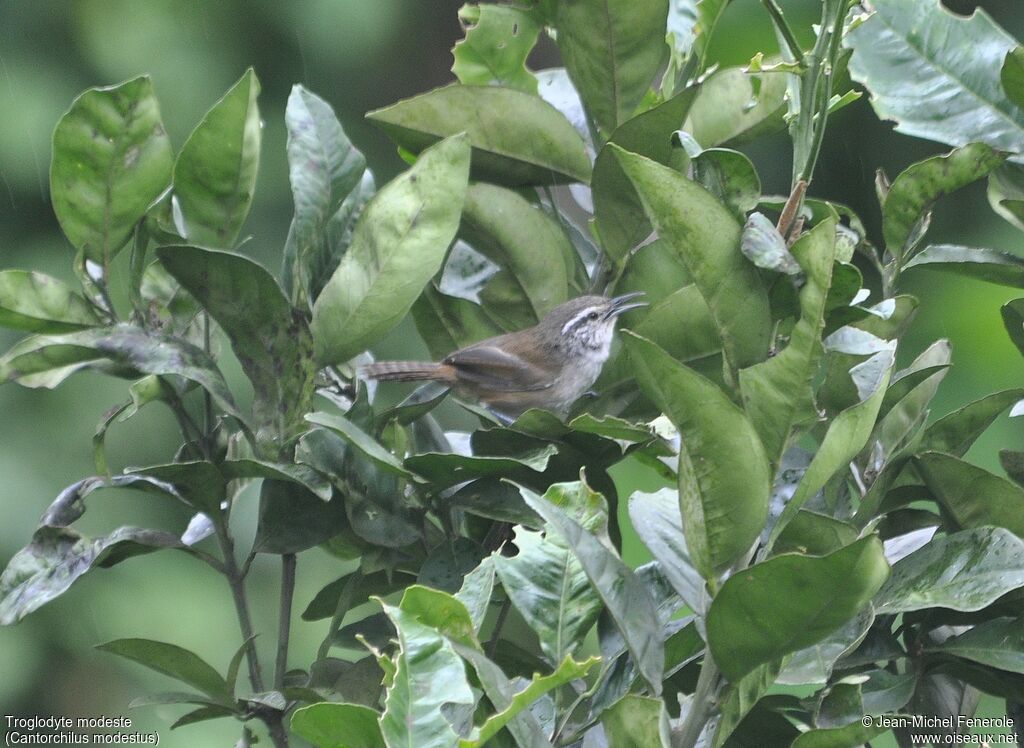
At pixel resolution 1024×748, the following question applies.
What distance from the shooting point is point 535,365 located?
384cm

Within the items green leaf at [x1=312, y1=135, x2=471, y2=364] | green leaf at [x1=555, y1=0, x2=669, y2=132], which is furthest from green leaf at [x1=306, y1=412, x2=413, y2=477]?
green leaf at [x1=555, y1=0, x2=669, y2=132]

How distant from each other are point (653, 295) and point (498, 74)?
517 mm

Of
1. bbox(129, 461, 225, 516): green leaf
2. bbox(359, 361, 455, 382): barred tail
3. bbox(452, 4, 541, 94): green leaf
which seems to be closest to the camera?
bbox(129, 461, 225, 516): green leaf

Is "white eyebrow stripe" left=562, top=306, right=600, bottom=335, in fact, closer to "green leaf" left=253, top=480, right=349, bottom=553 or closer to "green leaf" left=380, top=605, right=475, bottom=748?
"green leaf" left=253, top=480, right=349, bottom=553

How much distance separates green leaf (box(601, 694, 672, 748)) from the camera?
979mm

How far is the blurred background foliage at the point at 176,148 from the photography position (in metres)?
3.38

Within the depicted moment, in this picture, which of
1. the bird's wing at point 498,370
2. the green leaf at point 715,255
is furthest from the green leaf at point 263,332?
the bird's wing at point 498,370

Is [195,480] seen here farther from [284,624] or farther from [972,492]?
[972,492]

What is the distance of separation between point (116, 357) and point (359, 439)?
1.18 ft

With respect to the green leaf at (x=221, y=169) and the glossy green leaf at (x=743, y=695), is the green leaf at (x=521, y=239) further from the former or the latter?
the glossy green leaf at (x=743, y=695)

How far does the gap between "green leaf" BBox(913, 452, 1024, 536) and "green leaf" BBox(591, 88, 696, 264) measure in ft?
1.57

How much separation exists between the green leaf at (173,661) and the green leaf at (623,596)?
584mm

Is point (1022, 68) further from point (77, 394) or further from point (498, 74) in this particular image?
point (77, 394)

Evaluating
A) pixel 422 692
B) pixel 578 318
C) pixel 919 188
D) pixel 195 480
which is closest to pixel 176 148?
pixel 578 318
